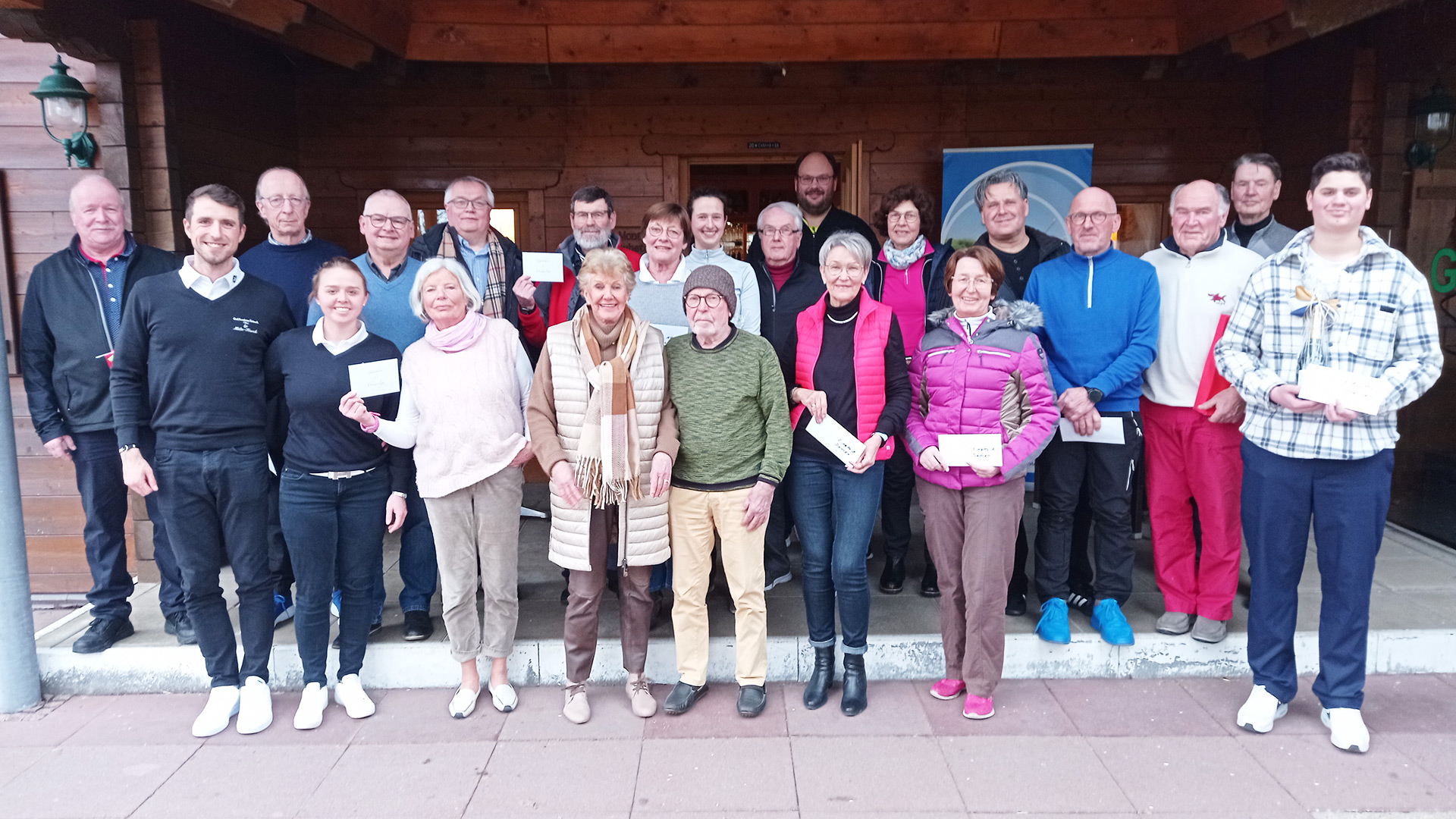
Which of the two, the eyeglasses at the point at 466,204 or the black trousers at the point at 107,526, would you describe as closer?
the black trousers at the point at 107,526

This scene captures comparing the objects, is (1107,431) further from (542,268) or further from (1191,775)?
(542,268)

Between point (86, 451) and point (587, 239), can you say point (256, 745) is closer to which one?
point (86, 451)

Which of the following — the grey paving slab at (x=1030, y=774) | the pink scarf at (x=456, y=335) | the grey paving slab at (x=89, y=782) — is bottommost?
the grey paving slab at (x=89, y=782)

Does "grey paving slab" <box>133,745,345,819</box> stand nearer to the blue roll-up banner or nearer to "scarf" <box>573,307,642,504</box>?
"scarf" <box>573,307,642,504</box>

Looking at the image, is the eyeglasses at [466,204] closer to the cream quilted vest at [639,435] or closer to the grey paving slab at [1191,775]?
the cream quilted vest at [639,435]

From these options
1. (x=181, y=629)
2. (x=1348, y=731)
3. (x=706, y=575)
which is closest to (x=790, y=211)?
(x=706, y=575)

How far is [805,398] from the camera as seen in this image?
2.81m

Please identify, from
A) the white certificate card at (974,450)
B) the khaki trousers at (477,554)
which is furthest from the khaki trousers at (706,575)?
the white certificate card at (974,450)

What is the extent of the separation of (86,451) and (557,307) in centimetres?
185

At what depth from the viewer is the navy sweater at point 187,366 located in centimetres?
271

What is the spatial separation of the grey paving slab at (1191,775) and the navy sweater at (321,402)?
101 inches

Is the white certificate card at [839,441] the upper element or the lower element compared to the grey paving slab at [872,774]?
upper

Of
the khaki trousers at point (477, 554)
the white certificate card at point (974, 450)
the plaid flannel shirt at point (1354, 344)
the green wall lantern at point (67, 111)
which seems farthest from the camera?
the green wall lantern at point (67, 111)

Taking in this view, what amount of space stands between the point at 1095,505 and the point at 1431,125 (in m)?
3.19
